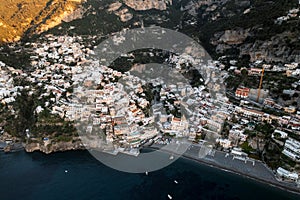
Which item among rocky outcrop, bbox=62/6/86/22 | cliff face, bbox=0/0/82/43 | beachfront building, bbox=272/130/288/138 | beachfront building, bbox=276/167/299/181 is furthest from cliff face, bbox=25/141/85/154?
rocky outcrop, bbox=62/6/86/22

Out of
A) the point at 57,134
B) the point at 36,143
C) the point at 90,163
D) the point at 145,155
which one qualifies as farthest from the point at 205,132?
the point at 36,143

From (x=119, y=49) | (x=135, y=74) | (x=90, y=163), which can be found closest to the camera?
(x=90, y=163)

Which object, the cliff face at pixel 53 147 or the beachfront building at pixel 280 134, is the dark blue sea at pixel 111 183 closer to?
the cliff face at pixel 53 147

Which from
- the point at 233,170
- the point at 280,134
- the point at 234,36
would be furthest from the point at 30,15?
the point at 280,134

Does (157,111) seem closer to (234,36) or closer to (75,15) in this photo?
(234,36)

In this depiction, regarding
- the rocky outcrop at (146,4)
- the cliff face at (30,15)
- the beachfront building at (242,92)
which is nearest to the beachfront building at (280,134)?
the beachfront building at (242,92)

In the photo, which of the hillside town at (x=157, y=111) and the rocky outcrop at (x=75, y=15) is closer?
the hillside town at (x=157, y=111)

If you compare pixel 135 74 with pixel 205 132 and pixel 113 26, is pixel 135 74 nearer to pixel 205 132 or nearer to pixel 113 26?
pixel 205 132

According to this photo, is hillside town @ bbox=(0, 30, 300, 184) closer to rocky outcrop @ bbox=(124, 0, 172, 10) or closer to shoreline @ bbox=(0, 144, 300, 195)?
shoreline @ bbox=(0, 144, 300, 195)
